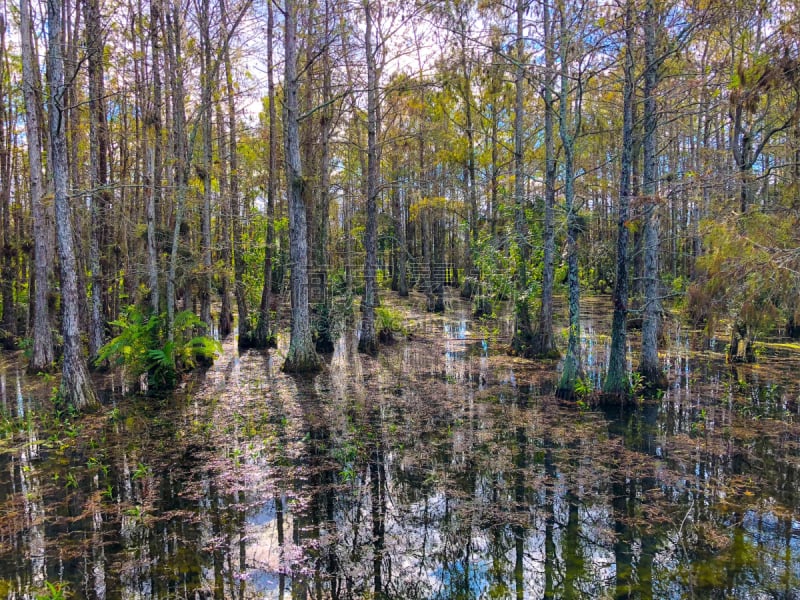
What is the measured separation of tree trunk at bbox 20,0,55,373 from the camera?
10.7 metres

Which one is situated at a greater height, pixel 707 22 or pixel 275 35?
pixel 275 35

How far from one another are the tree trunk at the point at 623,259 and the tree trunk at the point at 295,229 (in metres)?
6.82

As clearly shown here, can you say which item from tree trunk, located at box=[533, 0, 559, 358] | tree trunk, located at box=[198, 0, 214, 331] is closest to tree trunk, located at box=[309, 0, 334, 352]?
tree trunk, located at box=[198, 0, 214, 331]

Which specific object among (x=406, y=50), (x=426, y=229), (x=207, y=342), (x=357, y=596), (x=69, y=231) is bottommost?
(x=357, y=596)

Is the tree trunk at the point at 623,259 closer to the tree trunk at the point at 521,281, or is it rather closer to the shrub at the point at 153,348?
the tree trunk at the point at 521,281

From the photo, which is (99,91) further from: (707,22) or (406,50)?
(707,22)

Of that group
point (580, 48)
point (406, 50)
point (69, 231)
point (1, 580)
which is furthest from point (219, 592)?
point (406, 50)

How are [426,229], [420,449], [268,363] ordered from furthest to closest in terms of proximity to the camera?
[426,229], [268,363], [420,449]

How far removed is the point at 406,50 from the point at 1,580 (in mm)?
13665

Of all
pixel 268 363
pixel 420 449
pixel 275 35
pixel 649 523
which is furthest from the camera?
pixel 275 35

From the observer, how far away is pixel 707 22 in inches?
300

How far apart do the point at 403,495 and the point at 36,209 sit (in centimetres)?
1076

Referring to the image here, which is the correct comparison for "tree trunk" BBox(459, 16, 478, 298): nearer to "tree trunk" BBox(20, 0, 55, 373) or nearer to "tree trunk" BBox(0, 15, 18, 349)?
"tree trunk" BBox(20, 0, 55, 373)

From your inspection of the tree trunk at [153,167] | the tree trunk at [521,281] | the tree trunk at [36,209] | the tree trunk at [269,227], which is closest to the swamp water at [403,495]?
the tree trunk at [36,209]
